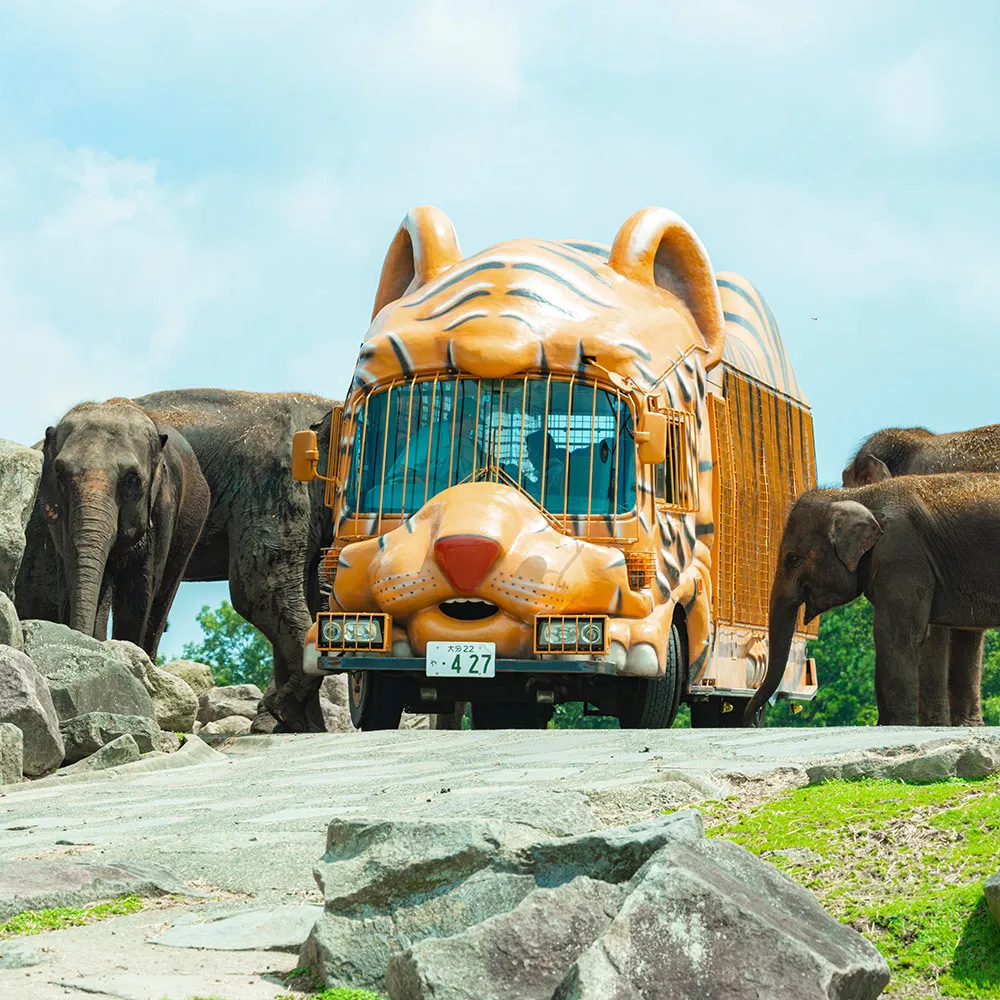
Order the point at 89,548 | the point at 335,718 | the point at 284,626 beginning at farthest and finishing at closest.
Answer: the point at 335,718 → the point at 284,626 → the point at 89,548

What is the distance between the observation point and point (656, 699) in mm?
12852

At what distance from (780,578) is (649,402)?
2.79 m

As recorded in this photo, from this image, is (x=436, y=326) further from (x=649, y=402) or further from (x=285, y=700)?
(x=285, y=700)

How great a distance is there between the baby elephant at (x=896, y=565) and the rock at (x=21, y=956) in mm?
9964

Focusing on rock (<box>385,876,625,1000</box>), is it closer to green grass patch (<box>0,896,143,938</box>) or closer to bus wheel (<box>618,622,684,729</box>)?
green grass patch (<box>0,896,143,938</box>)

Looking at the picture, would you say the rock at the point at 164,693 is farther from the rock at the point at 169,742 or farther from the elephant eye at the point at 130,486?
the elephant eye at the point at 130,486

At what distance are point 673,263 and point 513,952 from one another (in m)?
11.1

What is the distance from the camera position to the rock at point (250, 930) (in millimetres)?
5270

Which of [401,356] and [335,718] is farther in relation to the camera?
[335,718]

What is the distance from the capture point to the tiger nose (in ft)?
38.7

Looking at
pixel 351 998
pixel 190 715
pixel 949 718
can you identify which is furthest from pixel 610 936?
pixel 949 718

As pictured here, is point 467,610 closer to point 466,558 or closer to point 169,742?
point 466,558

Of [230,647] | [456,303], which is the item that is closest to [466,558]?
[456,303]

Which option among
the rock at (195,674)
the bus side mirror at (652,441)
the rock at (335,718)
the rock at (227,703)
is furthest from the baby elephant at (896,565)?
the rock at (195,674)
